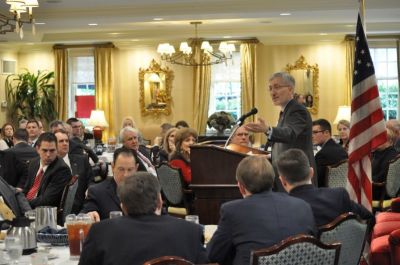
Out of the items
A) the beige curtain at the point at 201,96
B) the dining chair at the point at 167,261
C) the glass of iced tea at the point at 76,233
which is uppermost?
the beige curtain at the point at 201,96

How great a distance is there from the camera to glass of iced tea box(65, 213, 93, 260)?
3553 mm

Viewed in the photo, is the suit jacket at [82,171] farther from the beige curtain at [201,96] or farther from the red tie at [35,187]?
the beige curtain at [201,96]

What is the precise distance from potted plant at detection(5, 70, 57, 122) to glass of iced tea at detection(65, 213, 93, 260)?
1320 centimetres

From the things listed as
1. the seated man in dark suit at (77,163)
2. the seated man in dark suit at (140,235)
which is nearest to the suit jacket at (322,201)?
the seated man in dark suit at (140,235)

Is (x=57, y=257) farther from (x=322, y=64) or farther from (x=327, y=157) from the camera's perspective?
(x=322, y=64)

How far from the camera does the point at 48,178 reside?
19.2 ft

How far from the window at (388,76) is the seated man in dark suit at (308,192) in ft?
40.8

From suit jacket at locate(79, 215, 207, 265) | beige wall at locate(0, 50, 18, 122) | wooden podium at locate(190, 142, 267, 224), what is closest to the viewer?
suit jacket at locate(79, 215, 207, 265)

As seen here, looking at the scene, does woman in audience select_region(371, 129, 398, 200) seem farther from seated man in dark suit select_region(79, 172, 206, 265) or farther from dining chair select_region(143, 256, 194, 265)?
dining chair select_region(143, 256, 194, 265)

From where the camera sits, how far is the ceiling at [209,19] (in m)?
11.7

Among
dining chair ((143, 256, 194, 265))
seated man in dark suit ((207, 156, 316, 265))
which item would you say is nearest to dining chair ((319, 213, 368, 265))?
seated man in dark suit ((207, 156, 316, 265))

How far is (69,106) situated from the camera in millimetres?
16906

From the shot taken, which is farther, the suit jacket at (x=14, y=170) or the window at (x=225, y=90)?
the window at (x=225, y=90)

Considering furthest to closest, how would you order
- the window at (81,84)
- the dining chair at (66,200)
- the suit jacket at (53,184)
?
the window at (81,84), the suit jacket at (53,184), the dining chair at (66,200)
